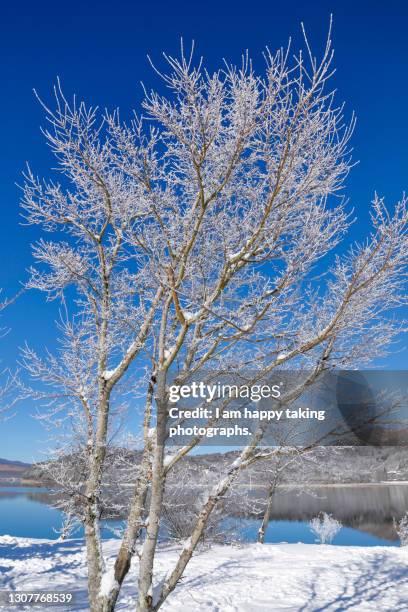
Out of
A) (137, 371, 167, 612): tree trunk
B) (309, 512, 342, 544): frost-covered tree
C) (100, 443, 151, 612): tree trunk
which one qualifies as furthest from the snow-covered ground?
(309, 512, 342, 544): frost-covered tree

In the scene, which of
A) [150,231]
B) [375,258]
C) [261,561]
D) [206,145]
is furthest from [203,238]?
[261,561]

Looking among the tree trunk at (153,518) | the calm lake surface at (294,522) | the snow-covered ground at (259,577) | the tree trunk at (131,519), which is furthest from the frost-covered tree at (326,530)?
the tree trunk at (153,518)

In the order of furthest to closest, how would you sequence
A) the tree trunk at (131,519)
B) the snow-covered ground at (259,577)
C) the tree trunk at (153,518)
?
the snow-covered ground at (259,577) → the tree trunk at (131,519) → the tree trunk at (153,518)

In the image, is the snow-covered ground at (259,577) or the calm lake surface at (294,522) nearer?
the snow-covered ground at (259,577)

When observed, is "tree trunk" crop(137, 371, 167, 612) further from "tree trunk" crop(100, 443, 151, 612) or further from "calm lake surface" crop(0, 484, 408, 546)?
"calm lake surface" crop(0, 484, 408, 546)

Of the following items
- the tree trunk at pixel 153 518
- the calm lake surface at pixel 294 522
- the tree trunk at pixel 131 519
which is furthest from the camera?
the calm lake surface at pixel 294 522

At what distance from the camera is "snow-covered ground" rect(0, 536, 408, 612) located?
31.9 feet

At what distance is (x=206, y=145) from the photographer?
4.50 metres

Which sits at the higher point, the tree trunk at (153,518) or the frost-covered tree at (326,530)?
the tree trunk at (153,518)

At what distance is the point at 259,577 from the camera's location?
11.9 m

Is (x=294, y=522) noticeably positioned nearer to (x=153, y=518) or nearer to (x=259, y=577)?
(x=259, y=577)

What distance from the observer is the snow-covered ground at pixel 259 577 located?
31.9 feet

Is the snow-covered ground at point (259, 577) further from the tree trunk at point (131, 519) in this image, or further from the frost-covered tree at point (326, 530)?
the frost-covered tree at point (326, 530)

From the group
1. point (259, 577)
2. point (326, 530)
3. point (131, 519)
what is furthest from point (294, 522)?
point (131, 519)
